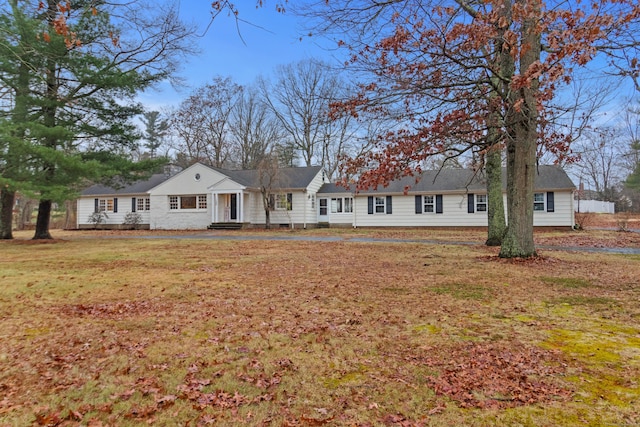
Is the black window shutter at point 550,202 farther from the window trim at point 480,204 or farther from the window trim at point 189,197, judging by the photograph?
the window trim at point 189,197

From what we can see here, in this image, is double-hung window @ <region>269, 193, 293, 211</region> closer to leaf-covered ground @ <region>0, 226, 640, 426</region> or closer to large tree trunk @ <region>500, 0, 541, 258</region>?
large tree trunk @ <region>500, 0, 541, 258</region>

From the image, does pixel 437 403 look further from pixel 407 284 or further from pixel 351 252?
pixel 351 252

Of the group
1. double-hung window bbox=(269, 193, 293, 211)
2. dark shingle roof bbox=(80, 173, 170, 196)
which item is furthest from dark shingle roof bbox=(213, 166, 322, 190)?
dark shingle roof bbox=(80, 173, 170, 196)

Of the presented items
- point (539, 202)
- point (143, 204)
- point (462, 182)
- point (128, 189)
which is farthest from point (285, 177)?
point (539, 202)

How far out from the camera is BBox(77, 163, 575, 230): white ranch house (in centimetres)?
2306

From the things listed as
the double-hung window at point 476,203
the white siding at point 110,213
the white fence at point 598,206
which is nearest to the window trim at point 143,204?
the white siding at point 110,213

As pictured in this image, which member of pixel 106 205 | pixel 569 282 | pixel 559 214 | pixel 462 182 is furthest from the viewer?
pixel 106 205

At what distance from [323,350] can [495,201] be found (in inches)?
431

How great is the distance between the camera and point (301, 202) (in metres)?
25.7

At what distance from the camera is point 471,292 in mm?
5801

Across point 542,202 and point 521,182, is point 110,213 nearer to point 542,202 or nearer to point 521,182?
point 521,182

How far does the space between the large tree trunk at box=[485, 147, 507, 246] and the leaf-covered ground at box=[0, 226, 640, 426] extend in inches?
213

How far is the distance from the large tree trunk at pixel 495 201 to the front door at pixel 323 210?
15.5 m

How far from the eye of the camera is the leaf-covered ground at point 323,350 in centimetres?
245
